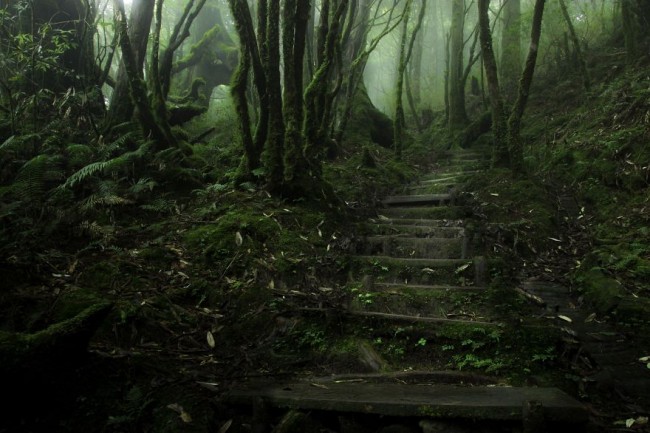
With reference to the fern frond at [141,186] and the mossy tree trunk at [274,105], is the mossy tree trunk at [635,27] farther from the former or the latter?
the fern frond at [141,186]

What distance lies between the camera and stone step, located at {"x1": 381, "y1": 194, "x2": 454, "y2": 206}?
26.2ft

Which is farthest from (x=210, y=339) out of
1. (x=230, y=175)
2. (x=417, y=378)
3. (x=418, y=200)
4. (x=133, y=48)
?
(x=133, y=48)

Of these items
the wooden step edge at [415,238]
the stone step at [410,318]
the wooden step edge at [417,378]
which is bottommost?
the wooden step edge at [417,378]

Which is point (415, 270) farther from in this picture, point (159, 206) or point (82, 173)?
point (82, 173)

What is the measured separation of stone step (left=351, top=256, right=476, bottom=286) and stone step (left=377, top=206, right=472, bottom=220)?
1.89m

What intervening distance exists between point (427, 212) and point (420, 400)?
490 centimetres

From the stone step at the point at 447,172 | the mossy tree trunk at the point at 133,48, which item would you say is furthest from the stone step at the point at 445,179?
the mossy tree trunk at the point at 133,48

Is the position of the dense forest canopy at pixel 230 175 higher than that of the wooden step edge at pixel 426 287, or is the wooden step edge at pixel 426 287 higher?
the dense forest canopy at pixel 230 175

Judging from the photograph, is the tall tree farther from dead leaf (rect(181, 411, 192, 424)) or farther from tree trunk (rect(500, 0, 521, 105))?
dead leaf (rect(181, 411, 192, 424))

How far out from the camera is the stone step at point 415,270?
17.0 ft

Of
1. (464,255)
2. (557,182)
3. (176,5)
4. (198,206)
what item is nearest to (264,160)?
(198,206)

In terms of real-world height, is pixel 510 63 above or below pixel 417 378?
above

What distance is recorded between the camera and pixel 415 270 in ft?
17.8

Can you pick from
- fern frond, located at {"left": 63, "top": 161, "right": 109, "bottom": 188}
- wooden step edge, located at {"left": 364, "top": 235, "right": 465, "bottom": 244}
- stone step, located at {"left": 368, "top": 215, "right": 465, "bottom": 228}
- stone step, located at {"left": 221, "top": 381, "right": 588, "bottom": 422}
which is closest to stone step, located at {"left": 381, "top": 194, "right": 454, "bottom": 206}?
stone step, located at {"left": 368, "top": 215, "right": 465, "bottom": 228}
